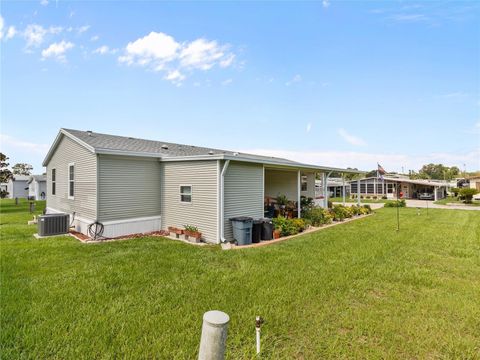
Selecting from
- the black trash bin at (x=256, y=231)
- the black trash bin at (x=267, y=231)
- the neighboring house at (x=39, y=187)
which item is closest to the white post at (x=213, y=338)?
the black trash bin at (x=256, y=231)

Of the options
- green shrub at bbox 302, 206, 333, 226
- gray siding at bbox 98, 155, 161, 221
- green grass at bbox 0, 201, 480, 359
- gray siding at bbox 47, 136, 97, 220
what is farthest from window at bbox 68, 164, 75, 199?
green shrub at bbox 302, 206, 333, 226

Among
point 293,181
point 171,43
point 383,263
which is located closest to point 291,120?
point 293,181

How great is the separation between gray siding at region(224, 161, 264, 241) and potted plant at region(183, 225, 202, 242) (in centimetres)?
98

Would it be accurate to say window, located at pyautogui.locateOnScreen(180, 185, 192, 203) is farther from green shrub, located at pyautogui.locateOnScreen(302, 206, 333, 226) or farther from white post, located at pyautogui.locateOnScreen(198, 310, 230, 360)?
white post, located at pyautogui.locateOnScreen(198, 310, 230, 360)

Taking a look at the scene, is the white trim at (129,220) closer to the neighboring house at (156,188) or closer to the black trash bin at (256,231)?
the neighboring house at (156,188)

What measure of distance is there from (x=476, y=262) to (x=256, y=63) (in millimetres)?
12116

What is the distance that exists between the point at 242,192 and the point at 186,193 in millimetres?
2203

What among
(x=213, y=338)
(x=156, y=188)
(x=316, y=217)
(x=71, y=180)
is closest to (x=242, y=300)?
(x=213, y=338)

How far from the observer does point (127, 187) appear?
388 inches

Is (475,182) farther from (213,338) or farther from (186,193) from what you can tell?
(213,338)

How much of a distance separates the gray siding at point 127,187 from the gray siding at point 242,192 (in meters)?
3.54

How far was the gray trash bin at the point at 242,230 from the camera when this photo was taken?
28.2 ft

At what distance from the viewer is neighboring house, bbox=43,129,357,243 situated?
8867mm

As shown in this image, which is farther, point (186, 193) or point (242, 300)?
point (186, 193)
